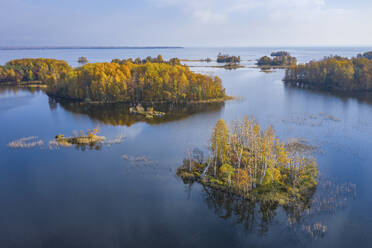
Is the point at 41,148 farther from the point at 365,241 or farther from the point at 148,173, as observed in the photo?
the point at 365,241

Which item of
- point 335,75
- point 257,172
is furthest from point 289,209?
point 335,75

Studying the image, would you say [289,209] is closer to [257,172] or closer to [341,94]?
[257,172]

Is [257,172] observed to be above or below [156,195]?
above

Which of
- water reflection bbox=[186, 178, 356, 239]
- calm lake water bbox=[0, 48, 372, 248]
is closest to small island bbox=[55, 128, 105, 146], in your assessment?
calm lake water bbox=[0, 48, 372, 248]

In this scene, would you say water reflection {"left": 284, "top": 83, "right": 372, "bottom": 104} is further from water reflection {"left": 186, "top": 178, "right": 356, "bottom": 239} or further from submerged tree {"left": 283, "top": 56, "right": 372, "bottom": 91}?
water reflection {"left": 186, "top": 178, "right": 356, "bottom": 239}

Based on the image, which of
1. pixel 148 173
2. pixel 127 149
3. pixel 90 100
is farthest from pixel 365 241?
pixel 90 100

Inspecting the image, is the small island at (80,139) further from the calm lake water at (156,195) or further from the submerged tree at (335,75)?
the submerged tree at (335,75)

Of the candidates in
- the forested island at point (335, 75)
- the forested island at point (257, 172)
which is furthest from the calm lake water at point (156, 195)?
the forested island at point (335, 75)
